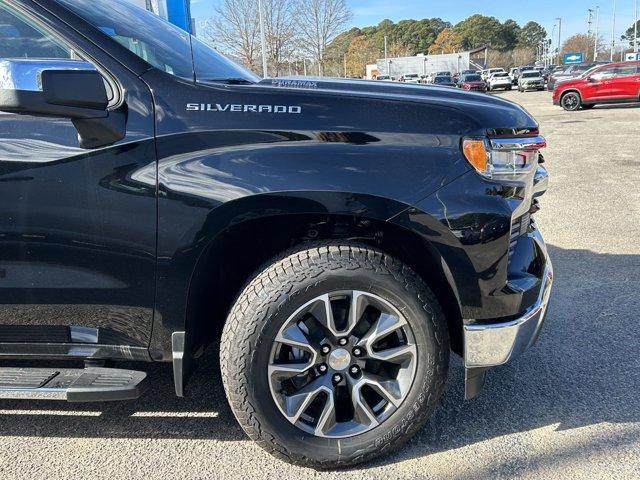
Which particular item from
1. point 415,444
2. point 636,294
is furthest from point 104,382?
point 636,294

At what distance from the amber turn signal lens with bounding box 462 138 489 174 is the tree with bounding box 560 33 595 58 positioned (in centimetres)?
10235

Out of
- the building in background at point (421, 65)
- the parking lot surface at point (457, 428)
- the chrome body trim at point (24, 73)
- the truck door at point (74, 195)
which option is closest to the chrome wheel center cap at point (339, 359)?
the parking lot surface at point (457, 428)

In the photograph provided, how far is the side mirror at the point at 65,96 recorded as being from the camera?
1.97 m

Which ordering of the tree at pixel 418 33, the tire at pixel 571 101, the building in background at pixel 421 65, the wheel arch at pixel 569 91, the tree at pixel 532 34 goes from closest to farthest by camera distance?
the wheel arch at pixel 569 91, the tire at pixel 571 101, the building in background at pixel 421 65, the tree at pixel 418 33, the tree at pixel 532 34

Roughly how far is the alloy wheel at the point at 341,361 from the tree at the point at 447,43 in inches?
4303

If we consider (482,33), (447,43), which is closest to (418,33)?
(447,43)

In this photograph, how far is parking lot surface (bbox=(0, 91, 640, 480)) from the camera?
7.97 feet

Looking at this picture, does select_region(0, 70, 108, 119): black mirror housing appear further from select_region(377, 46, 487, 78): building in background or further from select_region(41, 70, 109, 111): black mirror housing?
select_region(377, 46, 487, 78): building in background

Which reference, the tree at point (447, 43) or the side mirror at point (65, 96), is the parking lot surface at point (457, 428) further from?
the tree at point (447, 43)

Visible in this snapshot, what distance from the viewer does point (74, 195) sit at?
7.14 feet

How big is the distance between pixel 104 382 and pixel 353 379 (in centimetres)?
104

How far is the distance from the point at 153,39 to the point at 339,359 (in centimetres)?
164

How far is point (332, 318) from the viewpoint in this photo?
2.32 meters

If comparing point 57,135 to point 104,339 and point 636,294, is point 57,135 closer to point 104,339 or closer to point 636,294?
point 104,339
